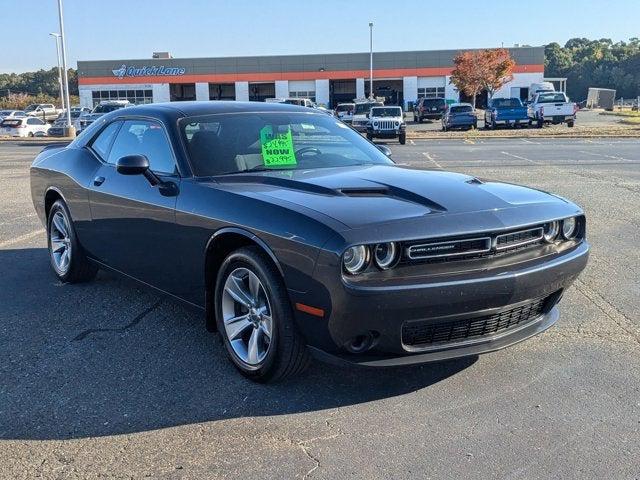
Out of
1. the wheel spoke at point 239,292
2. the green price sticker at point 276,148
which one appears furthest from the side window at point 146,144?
the wheel spoke at point 239,292

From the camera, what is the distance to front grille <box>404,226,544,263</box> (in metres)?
3.31

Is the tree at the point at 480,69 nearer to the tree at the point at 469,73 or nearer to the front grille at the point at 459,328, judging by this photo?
the tree at the point at 469,73

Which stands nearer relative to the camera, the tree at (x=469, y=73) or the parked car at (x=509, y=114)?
the parked car at (x=509, y=114)

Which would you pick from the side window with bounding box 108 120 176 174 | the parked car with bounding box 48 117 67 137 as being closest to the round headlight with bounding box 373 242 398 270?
the side window with bounding box 108 120 176 174

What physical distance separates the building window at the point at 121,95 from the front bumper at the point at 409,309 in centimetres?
6887

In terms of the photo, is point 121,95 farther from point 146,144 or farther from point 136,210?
point 136,210

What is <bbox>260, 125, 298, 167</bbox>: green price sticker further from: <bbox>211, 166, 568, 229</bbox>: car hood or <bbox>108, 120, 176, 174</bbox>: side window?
<bbox>108, 120, 176, 174</bbox>: side window

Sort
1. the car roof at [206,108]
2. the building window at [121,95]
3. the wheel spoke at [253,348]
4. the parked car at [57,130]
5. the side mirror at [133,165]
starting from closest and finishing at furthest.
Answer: the wheel spoke at [253,348]
the side mirror at [133,165]
the car roof at [206,108]
the parked car at [57,130]
the building window at [121,95]

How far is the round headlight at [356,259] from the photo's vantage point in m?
3.20

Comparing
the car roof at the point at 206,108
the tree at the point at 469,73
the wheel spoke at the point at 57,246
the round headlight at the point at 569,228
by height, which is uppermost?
the tree at the point at 469,73

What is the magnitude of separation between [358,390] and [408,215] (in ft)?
3.36

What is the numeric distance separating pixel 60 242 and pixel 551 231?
4270mm

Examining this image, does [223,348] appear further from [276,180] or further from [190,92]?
[190,92]

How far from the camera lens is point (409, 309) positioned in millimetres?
3215
